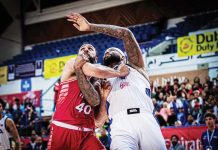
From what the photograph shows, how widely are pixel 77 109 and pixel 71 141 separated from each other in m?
0.40

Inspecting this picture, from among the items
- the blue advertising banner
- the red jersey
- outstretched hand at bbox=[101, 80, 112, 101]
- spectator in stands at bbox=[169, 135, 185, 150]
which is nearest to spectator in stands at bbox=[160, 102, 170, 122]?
spectator in stands at bbox=[169, 135, 185, 150]

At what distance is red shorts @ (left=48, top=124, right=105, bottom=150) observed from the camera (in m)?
4.59

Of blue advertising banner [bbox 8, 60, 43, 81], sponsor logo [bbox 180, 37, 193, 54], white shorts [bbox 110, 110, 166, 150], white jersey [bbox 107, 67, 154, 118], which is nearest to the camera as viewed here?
white shorts [bbox 110, 110, 166, 150]

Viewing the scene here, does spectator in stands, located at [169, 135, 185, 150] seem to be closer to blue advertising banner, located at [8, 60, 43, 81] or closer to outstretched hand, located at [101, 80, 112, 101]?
outstretched hand, located at [101, 80, 112, 101]

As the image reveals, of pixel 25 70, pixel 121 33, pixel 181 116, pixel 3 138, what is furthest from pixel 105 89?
pixel 25 70

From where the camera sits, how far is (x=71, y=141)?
4.63 metres

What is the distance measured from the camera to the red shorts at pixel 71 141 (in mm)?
4594

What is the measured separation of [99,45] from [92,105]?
15.2 metres

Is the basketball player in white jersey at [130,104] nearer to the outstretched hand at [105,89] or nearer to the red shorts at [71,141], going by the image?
the outstretched hand at [105,89]

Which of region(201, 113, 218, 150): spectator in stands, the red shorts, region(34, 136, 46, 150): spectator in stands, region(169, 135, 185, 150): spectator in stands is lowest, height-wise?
region(34, 136, 46, 150): spectator in stands

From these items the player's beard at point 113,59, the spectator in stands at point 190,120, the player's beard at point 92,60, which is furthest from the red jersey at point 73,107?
the spectator in stands at point 190,120

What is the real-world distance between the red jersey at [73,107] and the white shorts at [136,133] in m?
0.59

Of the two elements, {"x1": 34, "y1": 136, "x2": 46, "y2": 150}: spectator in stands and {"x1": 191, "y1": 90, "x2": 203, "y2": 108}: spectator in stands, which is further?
{"x1": 34, "y1": 136, "x2": 46, "y2": 150}: spectator in stands

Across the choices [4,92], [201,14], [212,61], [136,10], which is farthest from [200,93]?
[4,92]
